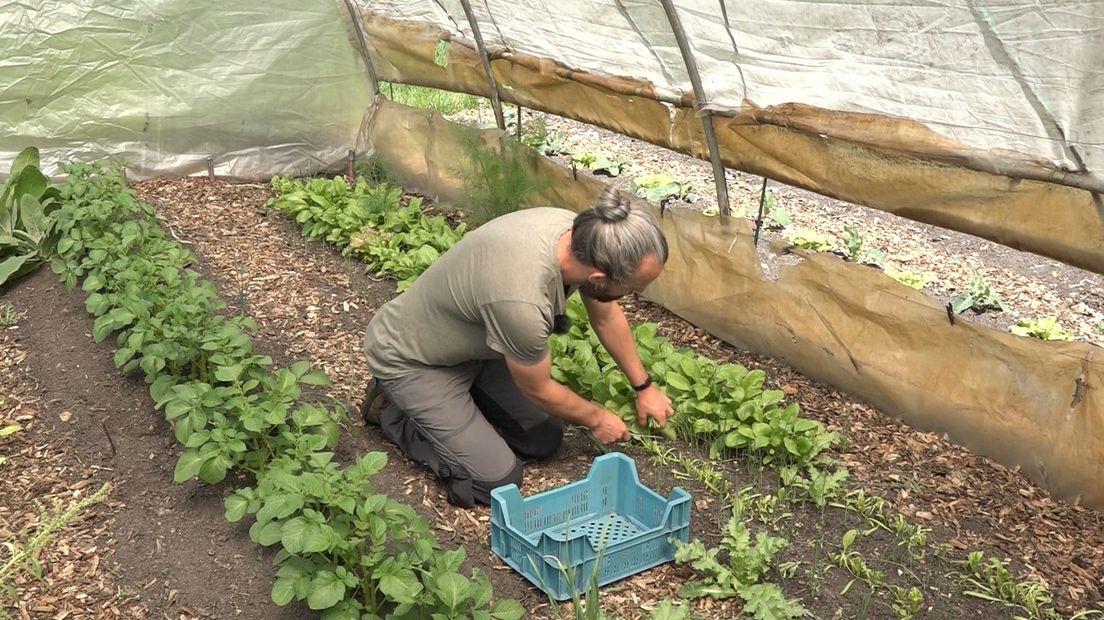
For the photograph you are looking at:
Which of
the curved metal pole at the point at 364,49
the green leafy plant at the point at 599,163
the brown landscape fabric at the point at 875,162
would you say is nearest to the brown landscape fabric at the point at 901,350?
the brown landscape fabric at the point at 875,162

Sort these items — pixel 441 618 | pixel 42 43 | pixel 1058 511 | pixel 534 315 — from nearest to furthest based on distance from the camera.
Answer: pixel 441 618
pixel 534 315
pixel 1058 511
pixel 42 43

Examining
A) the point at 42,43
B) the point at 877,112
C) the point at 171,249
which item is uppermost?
the point at 877,112

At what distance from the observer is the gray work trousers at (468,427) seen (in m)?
3.53

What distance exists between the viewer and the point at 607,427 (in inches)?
135

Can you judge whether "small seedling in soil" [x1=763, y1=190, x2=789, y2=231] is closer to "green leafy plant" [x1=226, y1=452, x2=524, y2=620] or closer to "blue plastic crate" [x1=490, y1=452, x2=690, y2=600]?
"blue plastic crate" [x1=490, y1=452, x2=690, y2=600]

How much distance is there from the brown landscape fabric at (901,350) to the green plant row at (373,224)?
0.88m

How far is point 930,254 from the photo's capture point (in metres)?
5.59

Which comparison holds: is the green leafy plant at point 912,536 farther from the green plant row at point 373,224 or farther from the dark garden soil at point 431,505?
the green plant row at point 373,224

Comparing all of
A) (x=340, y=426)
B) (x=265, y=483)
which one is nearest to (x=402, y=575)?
(x=265, y=483)

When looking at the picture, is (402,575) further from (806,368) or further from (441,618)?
(806,368)

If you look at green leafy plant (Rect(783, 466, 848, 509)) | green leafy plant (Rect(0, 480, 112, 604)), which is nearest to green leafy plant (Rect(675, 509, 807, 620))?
green leafy plant (Rect(783, 466, 848, 509))

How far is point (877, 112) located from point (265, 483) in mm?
2394

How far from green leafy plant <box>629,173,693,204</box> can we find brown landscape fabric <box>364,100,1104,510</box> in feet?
3.50

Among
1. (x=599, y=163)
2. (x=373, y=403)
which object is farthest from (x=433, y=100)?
(x=373, y=403)
